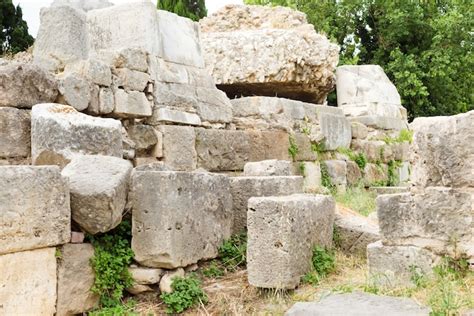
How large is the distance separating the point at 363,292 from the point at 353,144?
6.86 metres

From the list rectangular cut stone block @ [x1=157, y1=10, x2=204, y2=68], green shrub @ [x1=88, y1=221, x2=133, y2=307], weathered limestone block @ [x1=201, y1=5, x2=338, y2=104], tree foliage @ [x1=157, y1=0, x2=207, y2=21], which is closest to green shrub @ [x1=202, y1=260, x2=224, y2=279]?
green shrub @ [x1=88, y1=221, x2=133, y2=307]

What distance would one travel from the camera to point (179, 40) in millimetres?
7168

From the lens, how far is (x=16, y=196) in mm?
3516

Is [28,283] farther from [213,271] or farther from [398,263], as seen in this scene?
[398,263]

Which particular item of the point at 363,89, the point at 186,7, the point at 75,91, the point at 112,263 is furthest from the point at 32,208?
the point at 186,7

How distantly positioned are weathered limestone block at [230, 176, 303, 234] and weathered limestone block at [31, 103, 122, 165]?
1.20m

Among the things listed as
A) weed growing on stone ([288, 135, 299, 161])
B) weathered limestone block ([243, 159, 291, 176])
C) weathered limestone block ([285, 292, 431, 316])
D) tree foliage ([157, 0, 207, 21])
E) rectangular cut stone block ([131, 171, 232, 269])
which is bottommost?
weathered limestone block ([285, 292, 431, 316])

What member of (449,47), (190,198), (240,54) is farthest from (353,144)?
(449,47)

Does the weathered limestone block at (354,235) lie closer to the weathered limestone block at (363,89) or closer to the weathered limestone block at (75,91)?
the weathered limestone block at (75,91)

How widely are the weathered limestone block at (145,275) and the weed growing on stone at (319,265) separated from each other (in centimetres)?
111

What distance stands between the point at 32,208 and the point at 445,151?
275 cm

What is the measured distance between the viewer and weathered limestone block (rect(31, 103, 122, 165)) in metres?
4.60

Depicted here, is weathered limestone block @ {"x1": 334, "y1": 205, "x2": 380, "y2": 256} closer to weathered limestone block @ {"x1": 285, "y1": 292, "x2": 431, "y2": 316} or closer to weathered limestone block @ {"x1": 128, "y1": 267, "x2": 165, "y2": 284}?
weathered limestone block @ {"x1": 285, "y1": 292, "x2": 431, "y2": 316}

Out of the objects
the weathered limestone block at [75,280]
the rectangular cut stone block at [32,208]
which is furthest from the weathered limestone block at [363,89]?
the rectangular cut stone block at [32,208]
